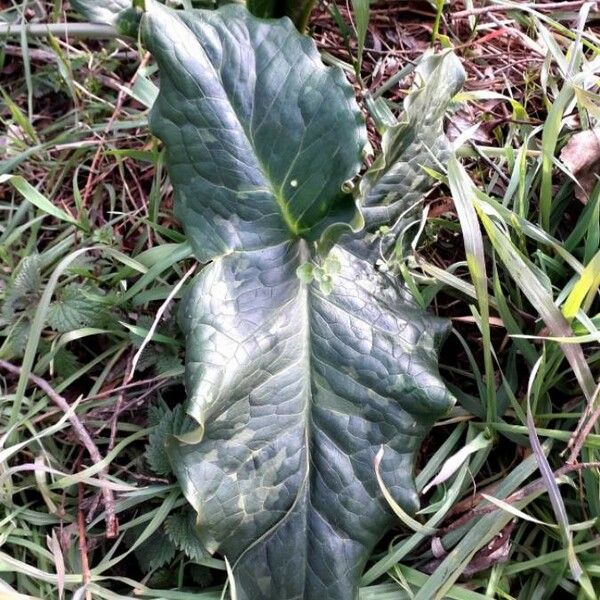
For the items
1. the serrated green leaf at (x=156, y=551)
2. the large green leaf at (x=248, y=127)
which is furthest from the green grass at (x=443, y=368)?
the large green leaf at (x=248, y=127)

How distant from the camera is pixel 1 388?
1.11m

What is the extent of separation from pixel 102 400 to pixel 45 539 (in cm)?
20

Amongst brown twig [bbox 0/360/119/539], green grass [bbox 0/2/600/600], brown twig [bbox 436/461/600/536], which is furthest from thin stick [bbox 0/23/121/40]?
brown twig [bbox 436/461/600/536]

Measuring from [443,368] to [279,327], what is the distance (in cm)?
29

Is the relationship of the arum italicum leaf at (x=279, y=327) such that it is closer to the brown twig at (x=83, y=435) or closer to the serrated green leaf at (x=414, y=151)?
the serrated green leaf at (x=414, y=151)

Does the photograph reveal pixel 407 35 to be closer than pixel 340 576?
No

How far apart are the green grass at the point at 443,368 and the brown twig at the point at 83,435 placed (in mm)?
11

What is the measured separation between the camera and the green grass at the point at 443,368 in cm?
94

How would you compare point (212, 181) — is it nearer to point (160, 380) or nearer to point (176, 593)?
point (160, 380)

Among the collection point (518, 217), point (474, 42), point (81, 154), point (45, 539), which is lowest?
point (45, 539)

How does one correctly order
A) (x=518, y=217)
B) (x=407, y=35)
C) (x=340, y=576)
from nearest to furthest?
(x=340, y=576), (x=518, y=217), (x=407, y=35)

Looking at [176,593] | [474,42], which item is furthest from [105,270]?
[474,42]

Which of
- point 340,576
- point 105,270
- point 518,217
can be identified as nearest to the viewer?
point 340,576

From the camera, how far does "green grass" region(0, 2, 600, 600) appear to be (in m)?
0.94
